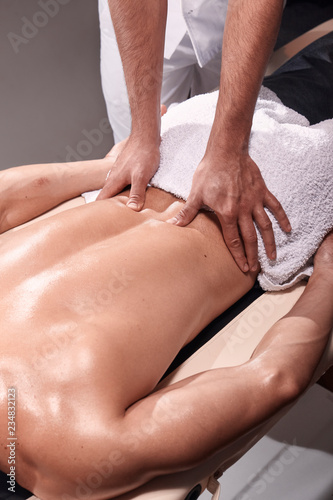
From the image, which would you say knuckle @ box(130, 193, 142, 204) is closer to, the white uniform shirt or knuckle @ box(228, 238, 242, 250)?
knuckle @ box(228, 238, 242, 250)

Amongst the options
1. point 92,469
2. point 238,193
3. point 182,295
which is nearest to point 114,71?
point 238,193

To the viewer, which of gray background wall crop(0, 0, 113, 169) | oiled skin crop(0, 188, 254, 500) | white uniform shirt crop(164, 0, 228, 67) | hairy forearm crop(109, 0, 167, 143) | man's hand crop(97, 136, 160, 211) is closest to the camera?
oiled skin crop(0, 188, 254, 500)

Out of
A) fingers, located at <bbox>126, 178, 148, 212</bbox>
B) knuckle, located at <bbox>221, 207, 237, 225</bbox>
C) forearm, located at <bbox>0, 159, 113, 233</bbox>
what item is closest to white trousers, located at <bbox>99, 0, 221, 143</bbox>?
forearm, located at <bbox>0, 159, 113, 233</bbox>

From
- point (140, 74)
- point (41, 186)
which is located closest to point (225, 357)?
point (41, 186)

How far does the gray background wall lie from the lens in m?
1.88

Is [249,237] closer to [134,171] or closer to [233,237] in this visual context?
[233,237]

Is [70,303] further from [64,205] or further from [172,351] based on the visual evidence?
[64,205]

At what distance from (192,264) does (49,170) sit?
18.0 inches

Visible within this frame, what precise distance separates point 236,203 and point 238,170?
0.07m

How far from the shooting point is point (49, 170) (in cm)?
134

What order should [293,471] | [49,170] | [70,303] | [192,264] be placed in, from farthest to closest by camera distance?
[293,471] < [49,170] < [192,264] < [70,303]

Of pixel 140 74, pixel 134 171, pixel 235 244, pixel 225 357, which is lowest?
pixel 225 357

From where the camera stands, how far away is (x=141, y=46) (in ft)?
4.56

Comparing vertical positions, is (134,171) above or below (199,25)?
below
